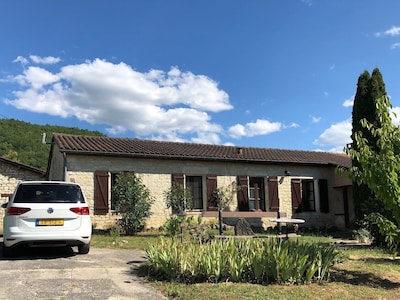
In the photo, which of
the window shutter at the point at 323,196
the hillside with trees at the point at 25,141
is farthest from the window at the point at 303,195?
the hillside with trees at the point at 25,141

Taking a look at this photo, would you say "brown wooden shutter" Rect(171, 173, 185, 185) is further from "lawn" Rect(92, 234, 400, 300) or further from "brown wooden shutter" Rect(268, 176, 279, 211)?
"lawn" Rect(92, 234, 400, 300)

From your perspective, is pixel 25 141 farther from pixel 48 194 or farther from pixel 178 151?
pixel 48 194

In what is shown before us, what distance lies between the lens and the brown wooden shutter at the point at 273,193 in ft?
63.5

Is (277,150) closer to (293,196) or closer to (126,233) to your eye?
(293,196)

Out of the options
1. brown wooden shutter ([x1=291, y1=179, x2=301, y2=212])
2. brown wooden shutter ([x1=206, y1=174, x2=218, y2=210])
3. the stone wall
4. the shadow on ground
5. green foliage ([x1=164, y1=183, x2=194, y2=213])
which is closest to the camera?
the shadow on ground

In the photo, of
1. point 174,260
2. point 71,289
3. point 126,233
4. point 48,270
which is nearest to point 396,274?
point 174,260

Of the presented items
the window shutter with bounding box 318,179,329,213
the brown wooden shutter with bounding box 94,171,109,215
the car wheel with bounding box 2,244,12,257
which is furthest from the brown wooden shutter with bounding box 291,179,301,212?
the car wheel with bounding box 2,244,12,257

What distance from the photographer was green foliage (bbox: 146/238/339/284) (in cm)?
613

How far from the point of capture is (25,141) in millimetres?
37250

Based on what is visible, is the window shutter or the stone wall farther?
the window shutter

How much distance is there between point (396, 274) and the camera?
23.9 ft

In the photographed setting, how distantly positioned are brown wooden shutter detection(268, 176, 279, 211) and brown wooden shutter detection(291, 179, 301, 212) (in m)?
1.11

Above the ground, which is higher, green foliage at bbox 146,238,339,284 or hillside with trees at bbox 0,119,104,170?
hillside with trees at bbox 0,119,104,170

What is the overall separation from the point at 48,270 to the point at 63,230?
1.16 metres
